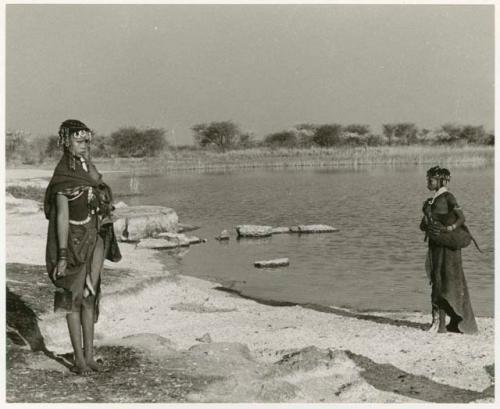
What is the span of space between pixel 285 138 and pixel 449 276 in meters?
88.6

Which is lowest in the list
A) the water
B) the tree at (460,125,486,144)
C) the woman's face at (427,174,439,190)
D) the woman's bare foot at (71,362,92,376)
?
the water

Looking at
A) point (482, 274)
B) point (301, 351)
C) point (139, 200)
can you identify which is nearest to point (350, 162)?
point (139, 200)

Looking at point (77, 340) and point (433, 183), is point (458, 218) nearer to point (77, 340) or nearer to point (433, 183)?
point (433, 183)

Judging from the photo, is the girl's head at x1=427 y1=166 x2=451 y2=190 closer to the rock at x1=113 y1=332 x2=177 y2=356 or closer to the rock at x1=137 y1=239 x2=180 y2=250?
the rock at x1=113 y1=332 x2=177 y2=356

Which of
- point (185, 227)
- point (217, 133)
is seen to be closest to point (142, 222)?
point (185, 227)

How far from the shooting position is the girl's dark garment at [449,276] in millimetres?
7035

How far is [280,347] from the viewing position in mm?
6844

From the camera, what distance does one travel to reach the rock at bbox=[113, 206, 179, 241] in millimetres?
16172

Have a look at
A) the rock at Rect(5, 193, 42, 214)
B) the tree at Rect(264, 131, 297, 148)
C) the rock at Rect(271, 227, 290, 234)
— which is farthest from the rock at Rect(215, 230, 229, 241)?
the tree at Rect(264, 131, 297, 148)

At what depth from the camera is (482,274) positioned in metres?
12.1

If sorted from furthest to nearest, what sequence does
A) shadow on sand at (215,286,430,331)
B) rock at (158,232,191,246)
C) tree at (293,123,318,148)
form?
tree at (293,123,318,148)
rock at (158,232,191,246)
shadow on sand at (215,286,430,331)

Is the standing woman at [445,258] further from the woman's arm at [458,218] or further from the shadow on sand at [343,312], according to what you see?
the shadow on sand at [343,312]

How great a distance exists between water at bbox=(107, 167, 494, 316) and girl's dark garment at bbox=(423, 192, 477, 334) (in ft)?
7.82

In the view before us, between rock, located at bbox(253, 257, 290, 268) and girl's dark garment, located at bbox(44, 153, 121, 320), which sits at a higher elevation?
girl's dark garment, located at bbox(44, 153, 121, 320)
